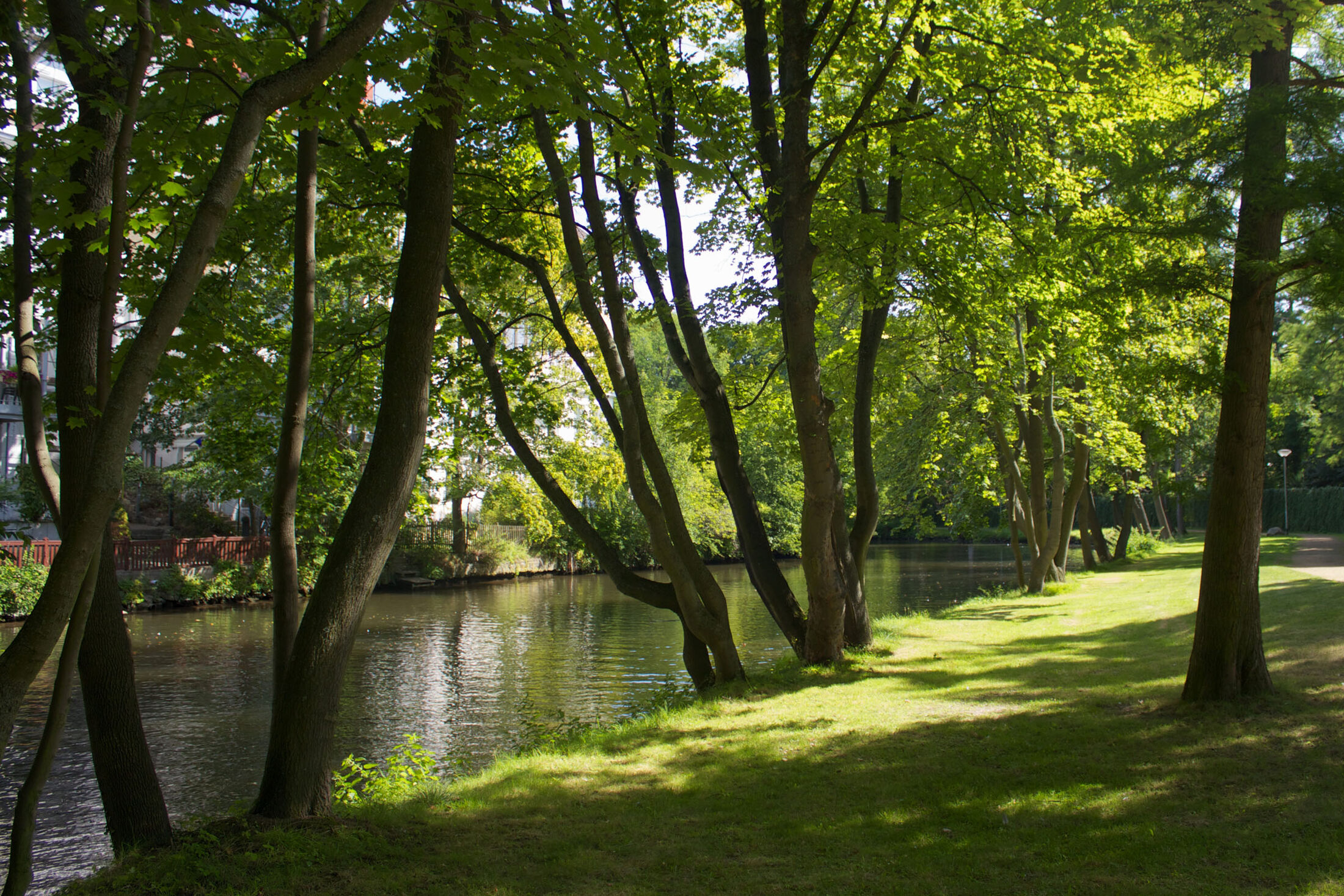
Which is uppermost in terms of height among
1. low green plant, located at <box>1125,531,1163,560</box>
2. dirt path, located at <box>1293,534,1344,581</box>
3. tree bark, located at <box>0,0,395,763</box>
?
tree bark, located at <box>0,0,395,763</box>

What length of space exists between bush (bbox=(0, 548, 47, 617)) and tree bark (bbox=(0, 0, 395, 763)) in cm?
2215

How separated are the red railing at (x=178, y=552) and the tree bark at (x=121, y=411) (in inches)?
939

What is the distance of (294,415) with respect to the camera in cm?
597

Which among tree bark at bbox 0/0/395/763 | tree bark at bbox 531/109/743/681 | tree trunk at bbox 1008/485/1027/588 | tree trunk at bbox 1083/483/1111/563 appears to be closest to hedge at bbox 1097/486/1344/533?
tree trunk at bbox 1083/483/1111/563

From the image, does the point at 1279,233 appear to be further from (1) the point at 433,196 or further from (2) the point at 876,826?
(1) the point at 433,196

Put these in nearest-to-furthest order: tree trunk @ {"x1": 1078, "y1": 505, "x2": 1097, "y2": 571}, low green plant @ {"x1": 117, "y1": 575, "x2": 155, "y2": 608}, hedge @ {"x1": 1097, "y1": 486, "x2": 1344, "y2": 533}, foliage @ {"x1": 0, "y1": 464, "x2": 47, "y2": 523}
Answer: foliage @ {"x1": 0, "y1": 464, "x2": 47, "y2": 523} < low green plant @ {"x1": 117, "y1": 575, "x2": 155, "y2": 608} < tree trunk @ {"x1": 1078, "y1": 505, "x2": 1097, "y2": 571} < hedge @ {"x1": 1097, "y1": 486, "x2": 1344, "y2": 533}

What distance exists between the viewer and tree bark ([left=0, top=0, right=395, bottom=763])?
119 inches

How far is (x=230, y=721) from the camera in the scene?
1262 cm

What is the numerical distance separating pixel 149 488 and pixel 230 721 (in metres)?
27.3

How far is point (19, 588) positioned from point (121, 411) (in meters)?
23.3

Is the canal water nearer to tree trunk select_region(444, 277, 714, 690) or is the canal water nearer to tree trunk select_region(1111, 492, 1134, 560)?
tree trunk select_region(444, 277, 714, 690)

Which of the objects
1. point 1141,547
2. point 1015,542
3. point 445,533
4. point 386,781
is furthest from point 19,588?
point 1141,547

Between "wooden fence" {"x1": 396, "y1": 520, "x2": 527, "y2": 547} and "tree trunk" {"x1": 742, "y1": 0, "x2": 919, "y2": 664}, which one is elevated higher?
"tree trunk" {"x1": 742, "y1": 0, "x2": 919, "y2": 664}

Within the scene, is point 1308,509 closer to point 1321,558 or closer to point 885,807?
point 1321,558
